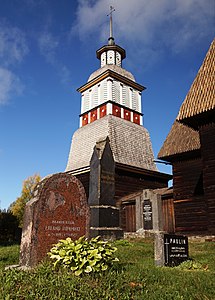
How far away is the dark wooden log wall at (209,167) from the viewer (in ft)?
44.7

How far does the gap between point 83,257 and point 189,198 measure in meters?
11.9

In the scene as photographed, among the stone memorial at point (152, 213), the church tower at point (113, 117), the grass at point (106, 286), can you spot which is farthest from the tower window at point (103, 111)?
the grass at point (106, 286)

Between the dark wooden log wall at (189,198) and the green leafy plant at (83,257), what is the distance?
10855 millimetres

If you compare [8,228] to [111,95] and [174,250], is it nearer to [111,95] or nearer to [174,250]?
[111,95]

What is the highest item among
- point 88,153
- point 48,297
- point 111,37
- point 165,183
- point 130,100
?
point 111,37

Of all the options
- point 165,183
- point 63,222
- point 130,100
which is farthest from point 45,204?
point 130,100

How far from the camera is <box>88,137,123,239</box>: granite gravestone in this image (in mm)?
13789

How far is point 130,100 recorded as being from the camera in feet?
102

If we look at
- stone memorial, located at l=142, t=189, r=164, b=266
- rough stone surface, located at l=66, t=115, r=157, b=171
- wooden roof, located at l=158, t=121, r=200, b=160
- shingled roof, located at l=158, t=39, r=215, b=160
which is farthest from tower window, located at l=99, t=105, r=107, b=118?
shingled roof, located at l=158, t=39, r=215, b=160

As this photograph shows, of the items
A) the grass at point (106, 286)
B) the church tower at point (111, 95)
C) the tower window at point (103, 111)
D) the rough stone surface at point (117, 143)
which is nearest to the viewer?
the grass at point (106, 286)

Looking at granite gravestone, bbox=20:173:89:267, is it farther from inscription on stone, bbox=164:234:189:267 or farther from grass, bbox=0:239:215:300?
inscription on stone, bbox=164:234:189:267

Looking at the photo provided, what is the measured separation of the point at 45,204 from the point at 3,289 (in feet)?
10.1

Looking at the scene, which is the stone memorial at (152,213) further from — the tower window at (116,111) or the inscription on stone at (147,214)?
the tower window at (116,111)

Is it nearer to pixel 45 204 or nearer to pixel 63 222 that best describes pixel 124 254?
pixel 63 222
